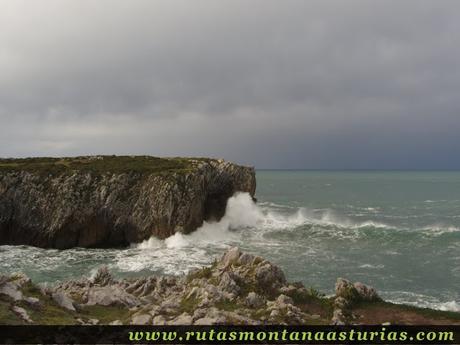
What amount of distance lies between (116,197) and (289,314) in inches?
1630

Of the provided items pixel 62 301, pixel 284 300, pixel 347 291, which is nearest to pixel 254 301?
pixel 284 300

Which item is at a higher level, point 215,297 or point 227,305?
point 215,297

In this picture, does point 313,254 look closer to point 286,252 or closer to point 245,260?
point 286,252

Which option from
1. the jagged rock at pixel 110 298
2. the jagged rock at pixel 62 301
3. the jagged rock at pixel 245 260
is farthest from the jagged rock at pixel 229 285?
the jagged rock at pixel 62 301

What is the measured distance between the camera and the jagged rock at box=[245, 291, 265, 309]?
2066cm

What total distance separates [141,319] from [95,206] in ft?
129

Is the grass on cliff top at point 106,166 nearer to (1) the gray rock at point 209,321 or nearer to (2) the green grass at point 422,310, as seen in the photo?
(2) the green grass at point 422,310

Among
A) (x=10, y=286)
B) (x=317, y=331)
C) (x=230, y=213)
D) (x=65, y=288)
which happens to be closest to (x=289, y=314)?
(x=317, y=331)

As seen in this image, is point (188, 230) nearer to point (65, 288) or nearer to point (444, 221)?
point (65, 288)

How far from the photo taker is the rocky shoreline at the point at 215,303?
1761cm

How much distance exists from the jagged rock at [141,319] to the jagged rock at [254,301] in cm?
527

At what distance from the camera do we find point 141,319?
1764 centimetres

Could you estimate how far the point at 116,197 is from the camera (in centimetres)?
5581

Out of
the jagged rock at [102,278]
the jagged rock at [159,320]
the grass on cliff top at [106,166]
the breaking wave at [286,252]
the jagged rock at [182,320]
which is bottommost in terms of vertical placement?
the breaking wave at [286,252]
